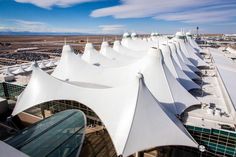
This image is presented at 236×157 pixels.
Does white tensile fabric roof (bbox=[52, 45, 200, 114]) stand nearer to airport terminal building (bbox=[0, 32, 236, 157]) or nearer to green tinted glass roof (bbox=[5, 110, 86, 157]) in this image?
airport terminal building (bbox=[0, 32, 236, 157])

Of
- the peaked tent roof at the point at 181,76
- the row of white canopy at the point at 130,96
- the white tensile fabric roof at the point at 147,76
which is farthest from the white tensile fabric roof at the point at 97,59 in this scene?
the peaked tent roof at the point at 181,76

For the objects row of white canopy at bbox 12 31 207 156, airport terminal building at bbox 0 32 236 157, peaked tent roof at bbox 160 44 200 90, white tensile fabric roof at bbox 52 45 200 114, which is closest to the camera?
airport terminal building at bbox 0 32 236 157

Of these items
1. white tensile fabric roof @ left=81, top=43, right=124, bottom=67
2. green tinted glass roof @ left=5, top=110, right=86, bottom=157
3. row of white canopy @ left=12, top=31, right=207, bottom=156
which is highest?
white tensile fabric roof @ left=81, top=43, right=124, bottom=67

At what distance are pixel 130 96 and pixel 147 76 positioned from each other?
15.2 ft

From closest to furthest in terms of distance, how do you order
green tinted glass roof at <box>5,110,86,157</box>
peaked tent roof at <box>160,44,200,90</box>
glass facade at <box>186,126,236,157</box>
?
1. green tinted glass roof at <box>5,110,86,157</box>
2. glass facade at <box>186,126,236,157</box>
3. peaked tent roof at <box>160,44,200,90</box>

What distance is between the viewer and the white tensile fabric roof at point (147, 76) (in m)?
14.3

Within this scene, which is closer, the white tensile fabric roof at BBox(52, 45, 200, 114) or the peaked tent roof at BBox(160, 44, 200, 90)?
the white tensile fabric roof at BBox(52, 45, 200, 114)

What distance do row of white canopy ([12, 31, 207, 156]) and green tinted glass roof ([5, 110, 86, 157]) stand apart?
2.02 meters

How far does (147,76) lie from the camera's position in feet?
51.0

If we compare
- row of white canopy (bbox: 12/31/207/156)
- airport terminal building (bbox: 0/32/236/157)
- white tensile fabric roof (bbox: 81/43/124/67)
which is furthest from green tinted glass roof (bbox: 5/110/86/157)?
white tensile fabric roof (bbox: 81/43/124/67)

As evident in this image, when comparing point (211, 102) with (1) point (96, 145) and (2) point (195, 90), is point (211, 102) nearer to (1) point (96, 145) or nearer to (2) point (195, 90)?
(2) point (195, 90)

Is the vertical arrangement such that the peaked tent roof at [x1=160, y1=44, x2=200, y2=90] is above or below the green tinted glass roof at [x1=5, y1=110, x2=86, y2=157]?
above

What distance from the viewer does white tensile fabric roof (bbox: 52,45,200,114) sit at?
47.0 ft

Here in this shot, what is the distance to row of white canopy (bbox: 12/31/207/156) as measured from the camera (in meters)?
10.4
